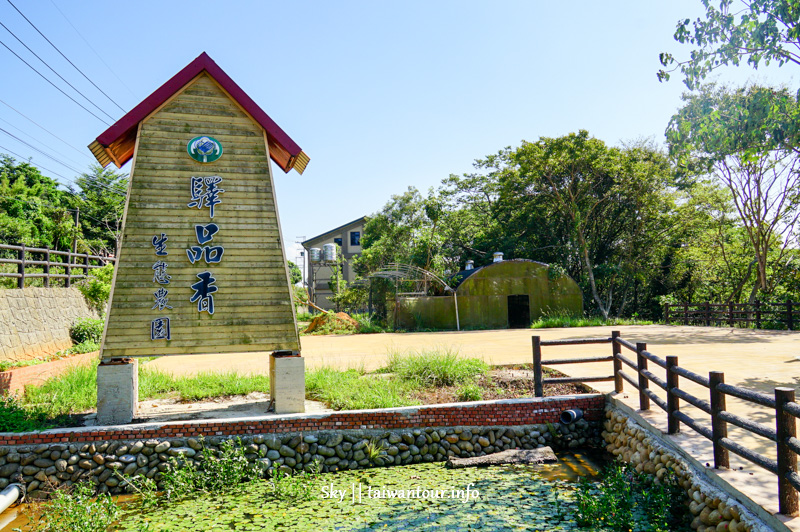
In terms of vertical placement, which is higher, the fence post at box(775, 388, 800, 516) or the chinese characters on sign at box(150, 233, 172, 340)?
the chinese characters on sign at box(150, 233, 172, 340)

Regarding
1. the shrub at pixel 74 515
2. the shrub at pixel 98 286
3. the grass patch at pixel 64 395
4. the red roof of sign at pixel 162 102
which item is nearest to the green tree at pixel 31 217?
the shrub at pixel 98 286

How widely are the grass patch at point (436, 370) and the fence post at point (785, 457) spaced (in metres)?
4.76

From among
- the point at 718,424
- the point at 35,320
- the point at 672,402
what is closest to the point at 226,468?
the point at 672,402

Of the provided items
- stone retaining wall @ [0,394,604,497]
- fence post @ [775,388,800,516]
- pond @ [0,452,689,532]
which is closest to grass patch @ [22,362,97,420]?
stone retaining wall @ [0,394,604,497]

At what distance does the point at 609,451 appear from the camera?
6.53 m

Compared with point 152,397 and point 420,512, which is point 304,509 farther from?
point 152,397

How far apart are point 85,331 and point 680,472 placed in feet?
44.2

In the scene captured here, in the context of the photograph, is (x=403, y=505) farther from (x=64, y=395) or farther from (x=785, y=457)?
(x=64, y=395)

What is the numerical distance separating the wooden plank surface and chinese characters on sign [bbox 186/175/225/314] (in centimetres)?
5

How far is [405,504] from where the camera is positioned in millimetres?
5191

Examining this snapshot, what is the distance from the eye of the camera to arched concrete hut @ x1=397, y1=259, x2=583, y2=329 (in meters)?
20.4

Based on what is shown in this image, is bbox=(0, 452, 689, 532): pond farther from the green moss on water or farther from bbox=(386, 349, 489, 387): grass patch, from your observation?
bbox=(386, 349, 489, 387): grass patch

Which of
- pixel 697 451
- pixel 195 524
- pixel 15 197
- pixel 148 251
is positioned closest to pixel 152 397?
pixel 148 251

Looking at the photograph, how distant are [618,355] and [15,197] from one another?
24.8 m
